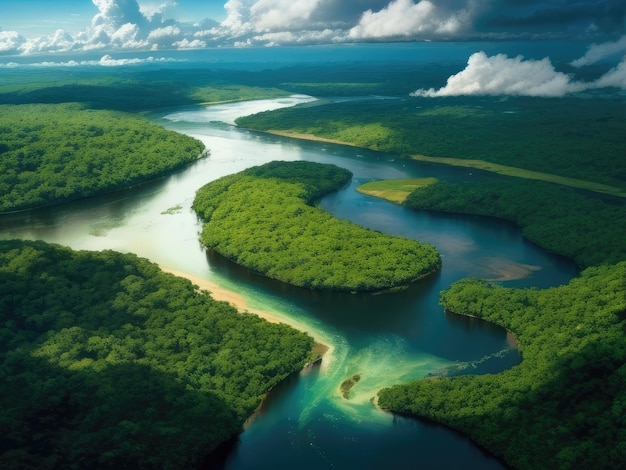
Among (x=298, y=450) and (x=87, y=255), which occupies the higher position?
(x=87, y=255)

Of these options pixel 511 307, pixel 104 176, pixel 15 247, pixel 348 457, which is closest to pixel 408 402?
pixel 348 457

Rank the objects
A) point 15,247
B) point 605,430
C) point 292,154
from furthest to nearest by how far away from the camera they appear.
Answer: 1. point 292,154
2. point 15,247
3. point 605,430

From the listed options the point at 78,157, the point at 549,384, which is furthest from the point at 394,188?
the point at 549,384

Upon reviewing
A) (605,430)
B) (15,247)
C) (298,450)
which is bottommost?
(298,450)

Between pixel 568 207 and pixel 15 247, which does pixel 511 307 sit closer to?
pixel 568 207

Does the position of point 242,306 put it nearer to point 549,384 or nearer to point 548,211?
point 549,384

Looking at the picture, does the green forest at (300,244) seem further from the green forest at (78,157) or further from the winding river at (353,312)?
the green forest at (78,157)
